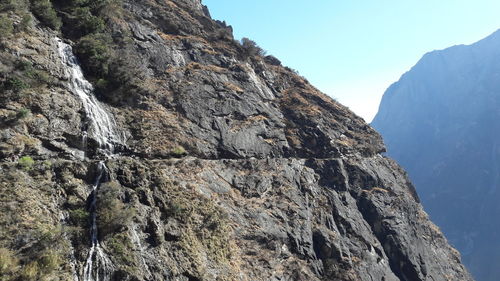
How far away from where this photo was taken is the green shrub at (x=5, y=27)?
19438 mm

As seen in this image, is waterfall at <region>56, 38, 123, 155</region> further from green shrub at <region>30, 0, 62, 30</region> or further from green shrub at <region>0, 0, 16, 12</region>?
green shrub at <region>0, 0, 16, 12</region>

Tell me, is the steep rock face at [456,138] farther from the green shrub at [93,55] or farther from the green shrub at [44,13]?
the green shrub at [44,13]

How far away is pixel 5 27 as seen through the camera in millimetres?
19578

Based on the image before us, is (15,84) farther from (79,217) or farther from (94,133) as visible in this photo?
(79,217)

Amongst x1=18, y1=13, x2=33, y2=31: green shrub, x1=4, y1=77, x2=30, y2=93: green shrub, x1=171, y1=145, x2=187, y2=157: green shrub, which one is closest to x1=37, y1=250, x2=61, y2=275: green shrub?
x1=4, y1=77, x2=30, y2=93: green shrub

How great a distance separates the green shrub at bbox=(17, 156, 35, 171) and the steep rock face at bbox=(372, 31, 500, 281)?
352 ft

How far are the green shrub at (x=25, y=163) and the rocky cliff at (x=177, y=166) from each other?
0.20ft

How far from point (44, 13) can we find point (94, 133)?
10.9m

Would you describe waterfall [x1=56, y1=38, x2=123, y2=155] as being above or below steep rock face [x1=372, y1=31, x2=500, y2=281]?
below

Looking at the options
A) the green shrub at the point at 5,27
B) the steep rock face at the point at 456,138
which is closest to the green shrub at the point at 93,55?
the green shrub at the point at 5,27

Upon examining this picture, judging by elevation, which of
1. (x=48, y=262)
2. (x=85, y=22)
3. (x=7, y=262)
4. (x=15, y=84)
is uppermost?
(x=85, y=22)

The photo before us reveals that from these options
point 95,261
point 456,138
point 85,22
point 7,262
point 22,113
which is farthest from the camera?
point 456,138

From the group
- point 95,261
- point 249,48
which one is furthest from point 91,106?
point 249,48

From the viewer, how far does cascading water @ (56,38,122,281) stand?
45.2ft
